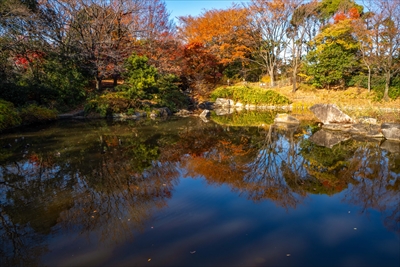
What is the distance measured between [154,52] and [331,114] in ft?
51.7

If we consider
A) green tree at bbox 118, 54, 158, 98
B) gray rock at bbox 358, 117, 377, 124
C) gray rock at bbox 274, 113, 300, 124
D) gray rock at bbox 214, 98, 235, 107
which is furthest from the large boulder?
gray rock at bbox 214, 98, 235, 107

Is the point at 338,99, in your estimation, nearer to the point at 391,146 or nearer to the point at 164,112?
the point at 391,146

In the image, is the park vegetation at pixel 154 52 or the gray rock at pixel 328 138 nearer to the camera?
the gray rock at pixel 328 138

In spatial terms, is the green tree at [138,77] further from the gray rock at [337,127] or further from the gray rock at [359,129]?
the gray rock at [359,129]

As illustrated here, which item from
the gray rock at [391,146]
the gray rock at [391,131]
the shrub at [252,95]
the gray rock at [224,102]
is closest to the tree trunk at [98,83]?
the gray rock at [224,102]

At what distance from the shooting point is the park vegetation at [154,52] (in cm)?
1616

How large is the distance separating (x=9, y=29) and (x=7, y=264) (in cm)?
1673

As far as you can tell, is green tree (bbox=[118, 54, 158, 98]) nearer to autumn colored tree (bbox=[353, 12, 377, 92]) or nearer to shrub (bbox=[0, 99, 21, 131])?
shrub (bbox=[0, 99, 21, 131])

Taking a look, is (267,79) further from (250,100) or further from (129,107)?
(129,107)

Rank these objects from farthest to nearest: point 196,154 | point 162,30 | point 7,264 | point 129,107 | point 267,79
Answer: point 267,79 < point 162,30 < point 129,107 < point 196,154 < point 7,264

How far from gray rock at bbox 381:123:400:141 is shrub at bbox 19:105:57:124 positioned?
15.4 metres

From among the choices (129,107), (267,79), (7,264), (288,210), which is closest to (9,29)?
(129,107)

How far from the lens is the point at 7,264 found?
329cm

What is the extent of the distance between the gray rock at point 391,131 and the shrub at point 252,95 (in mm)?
11774
